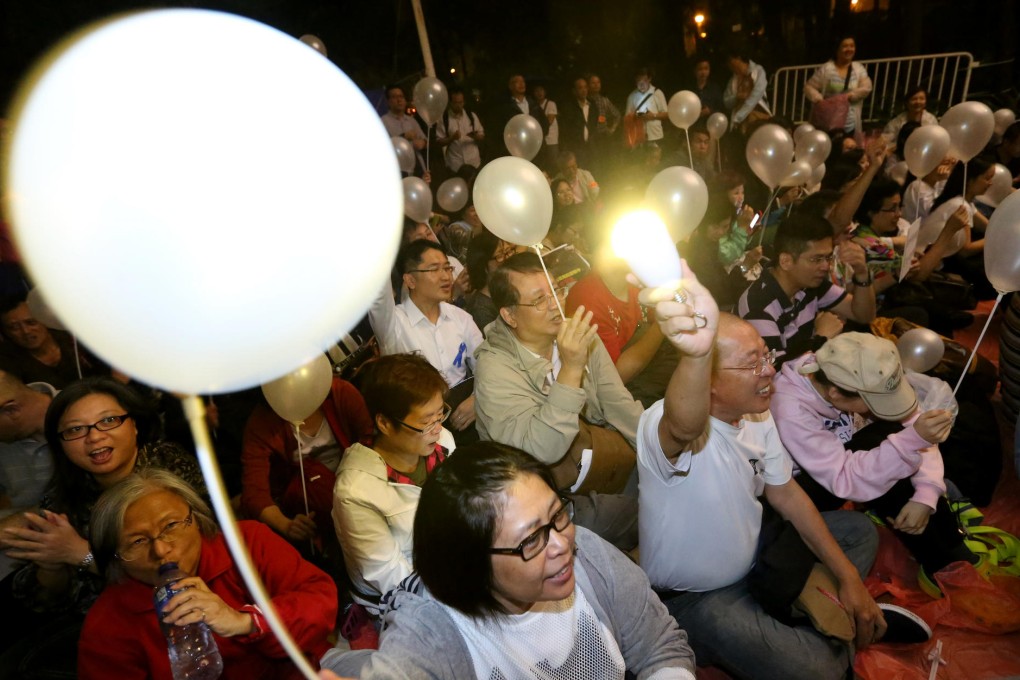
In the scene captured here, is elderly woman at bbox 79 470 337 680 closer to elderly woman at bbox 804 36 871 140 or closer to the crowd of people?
the crowd of people

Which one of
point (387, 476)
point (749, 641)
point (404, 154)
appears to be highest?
point (404, 154)

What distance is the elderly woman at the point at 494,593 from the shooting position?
46.3 inches

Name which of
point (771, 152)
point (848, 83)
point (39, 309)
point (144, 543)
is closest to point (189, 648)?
point (144, 543)

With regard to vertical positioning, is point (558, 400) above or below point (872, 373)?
above

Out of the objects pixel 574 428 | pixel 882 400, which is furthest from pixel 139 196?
pixel 882 400

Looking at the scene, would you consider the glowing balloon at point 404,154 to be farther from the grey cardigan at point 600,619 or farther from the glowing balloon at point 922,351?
the grey cardigan at point 600,619

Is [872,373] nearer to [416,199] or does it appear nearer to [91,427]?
[91,427]

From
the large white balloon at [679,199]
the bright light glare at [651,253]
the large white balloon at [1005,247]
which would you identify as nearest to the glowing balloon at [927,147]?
the large white balloon at [679,199]

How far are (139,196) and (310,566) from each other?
4.50ft

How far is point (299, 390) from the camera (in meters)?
1.97

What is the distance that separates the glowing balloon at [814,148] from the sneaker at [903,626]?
4355 millimetres

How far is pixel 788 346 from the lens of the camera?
10.0ft

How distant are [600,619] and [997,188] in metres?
5.44

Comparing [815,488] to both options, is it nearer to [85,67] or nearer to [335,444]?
[335,444]
